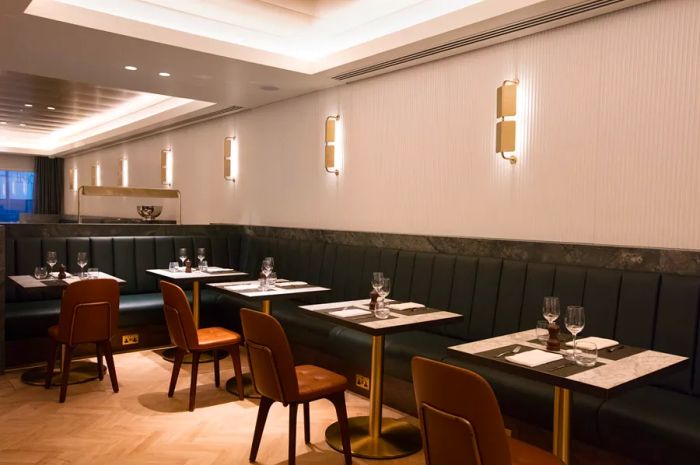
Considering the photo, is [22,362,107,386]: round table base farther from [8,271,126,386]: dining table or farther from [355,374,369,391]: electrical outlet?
[355,374,369,391]: electrical outlet

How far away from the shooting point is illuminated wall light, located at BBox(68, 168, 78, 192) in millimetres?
12289

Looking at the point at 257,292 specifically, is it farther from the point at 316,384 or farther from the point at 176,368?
the point at 316,384

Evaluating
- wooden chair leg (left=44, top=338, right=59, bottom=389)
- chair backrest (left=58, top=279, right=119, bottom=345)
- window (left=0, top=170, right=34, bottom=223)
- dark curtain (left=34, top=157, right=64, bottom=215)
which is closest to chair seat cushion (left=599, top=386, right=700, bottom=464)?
chair backrest (left=58, top=279, right=119, bottom=345)

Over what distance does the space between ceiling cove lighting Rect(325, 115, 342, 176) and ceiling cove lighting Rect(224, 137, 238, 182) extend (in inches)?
80.3

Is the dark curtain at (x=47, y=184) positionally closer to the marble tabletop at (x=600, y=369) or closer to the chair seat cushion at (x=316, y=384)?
the chair seat cushion at (x=316, y=384)

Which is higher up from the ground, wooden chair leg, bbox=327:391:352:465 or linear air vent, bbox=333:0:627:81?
linear air vent, bbox=333:0:627:81

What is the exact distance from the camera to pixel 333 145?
17.5 ft

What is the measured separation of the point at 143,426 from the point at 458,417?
2.39 m

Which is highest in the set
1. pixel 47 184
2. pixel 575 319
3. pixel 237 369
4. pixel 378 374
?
pixel 47 184

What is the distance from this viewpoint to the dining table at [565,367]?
1964 millimetres

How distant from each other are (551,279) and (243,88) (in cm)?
362

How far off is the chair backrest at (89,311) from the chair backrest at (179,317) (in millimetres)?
422

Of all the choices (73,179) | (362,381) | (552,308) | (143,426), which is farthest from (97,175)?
(552,308)

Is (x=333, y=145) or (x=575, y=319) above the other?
(x=333, y=145)
